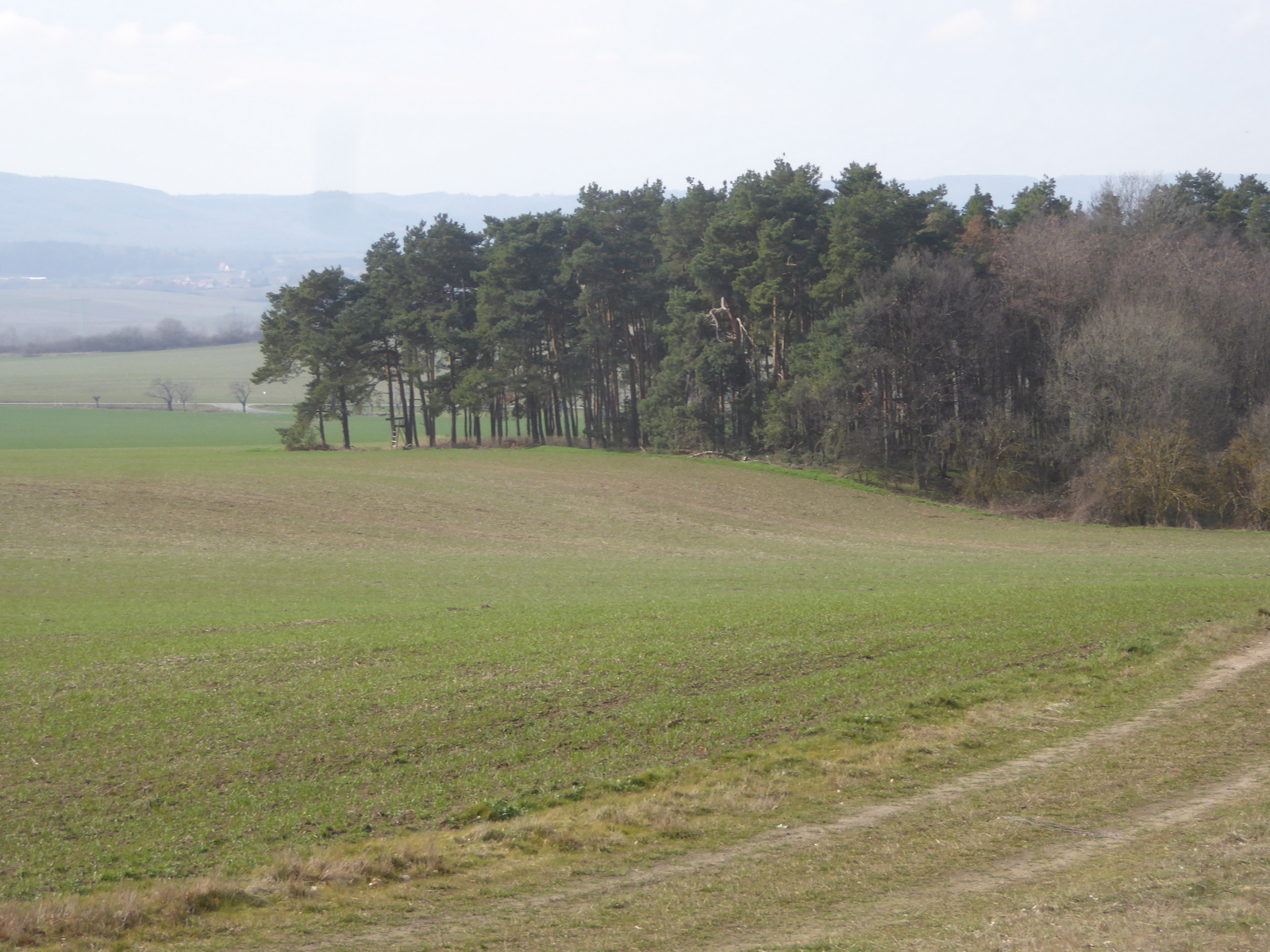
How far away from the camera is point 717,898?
8.35m

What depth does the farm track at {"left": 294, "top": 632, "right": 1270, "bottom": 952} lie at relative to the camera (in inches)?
301

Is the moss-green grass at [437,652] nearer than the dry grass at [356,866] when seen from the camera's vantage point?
No

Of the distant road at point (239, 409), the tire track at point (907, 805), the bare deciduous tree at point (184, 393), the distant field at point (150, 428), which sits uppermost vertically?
the bare deciduous tree at point (184, 393)

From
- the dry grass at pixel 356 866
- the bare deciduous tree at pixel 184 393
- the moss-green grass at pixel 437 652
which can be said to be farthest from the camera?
the bare deciduous tree at pixel 184 393

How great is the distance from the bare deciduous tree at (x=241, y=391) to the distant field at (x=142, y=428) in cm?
1605

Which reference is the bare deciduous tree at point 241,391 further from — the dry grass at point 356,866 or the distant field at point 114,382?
the dry grass at point 356,866

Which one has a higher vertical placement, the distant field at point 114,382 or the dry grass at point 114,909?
the distant field at point 114,382

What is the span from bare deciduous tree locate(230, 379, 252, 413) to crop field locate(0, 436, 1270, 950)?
132566 millimetres

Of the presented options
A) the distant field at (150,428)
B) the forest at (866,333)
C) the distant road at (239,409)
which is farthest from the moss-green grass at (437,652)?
the distant road at (239,409)

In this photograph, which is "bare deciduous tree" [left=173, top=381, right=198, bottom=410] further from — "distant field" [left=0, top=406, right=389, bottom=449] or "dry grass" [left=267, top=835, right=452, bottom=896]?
"dry grass" [left=267, top=835, right=452, bottom=896]

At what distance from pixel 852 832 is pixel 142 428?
399ft

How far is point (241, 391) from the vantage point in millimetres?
156500

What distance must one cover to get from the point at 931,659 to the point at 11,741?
14731 millimetres

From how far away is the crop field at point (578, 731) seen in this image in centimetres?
845
